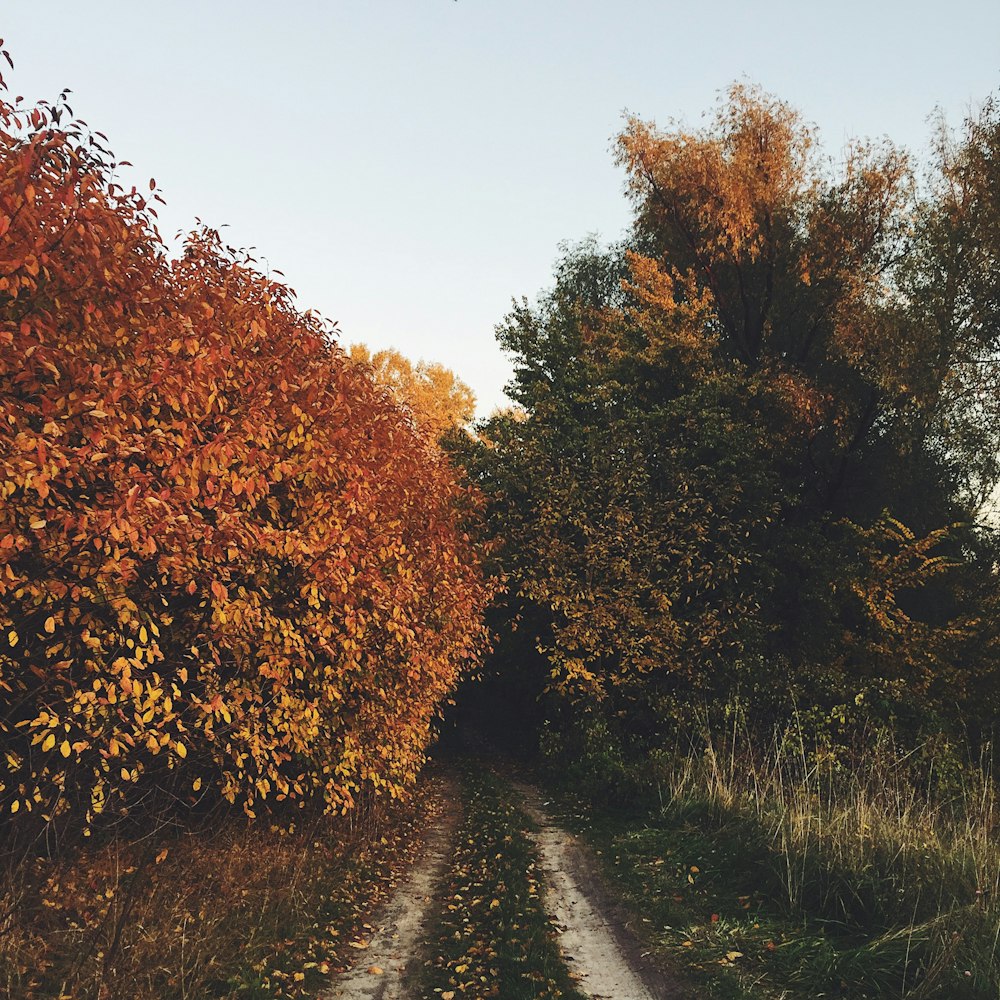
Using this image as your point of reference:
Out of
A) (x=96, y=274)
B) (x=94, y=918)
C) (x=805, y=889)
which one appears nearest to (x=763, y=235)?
(x=805, y=889)

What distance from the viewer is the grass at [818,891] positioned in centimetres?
642

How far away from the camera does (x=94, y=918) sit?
274 inches

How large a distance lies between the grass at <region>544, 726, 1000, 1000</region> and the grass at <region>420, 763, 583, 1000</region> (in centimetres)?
108

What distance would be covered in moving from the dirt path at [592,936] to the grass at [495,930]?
17cm

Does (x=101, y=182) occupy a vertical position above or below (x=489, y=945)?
above

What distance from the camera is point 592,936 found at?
818 centimetres

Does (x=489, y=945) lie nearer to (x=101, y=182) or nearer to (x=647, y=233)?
(x=101, y=182)

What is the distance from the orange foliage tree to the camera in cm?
587

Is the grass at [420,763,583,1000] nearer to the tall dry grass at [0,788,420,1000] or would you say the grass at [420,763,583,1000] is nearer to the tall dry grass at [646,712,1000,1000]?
the tall dry grass at [0,788,420,1000]

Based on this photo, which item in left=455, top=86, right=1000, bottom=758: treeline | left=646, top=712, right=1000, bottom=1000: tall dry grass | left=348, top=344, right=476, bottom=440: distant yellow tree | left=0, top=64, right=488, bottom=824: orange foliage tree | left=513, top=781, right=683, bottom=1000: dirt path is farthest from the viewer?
Answer: left=348, top=344, right=476, bottom=440: distant yellow tree

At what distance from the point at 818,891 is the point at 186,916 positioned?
5.89 metres

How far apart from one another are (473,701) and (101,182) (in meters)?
30.3

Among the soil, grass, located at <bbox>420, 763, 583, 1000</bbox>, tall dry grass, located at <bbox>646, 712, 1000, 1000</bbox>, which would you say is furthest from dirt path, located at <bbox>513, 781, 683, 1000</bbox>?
tall dry grass, located at <bbox>646, 712, 1000, 1000</bbox>

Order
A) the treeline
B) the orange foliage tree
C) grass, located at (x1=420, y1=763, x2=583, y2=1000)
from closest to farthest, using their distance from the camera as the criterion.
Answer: the orange foliage tree → grass, located at (x1=420, y1=763, x2=583, y2=1000) → the treeline
